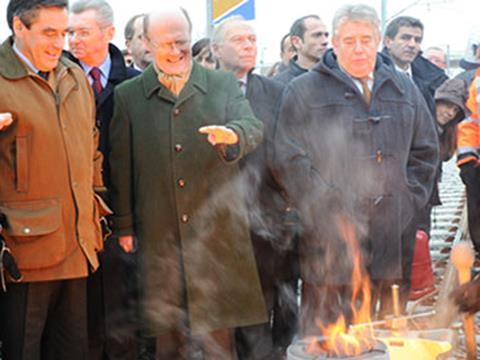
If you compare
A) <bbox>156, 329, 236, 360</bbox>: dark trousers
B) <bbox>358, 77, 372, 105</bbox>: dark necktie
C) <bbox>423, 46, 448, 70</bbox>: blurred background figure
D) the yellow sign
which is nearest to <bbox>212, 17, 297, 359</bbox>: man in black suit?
<bbox>156, 329, 236, 360</bbox>: dark trousers

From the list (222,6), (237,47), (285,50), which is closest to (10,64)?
(237,47)

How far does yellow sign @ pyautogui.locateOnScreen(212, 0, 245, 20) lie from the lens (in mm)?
9789

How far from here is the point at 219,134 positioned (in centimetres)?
433

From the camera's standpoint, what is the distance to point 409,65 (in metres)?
7.79

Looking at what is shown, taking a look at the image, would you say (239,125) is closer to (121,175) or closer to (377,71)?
(121,175)

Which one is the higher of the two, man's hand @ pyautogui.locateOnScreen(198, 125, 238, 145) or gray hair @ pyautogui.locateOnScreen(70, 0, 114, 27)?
gray hair @ pyautogui.locateOnScreen(70, 0, 114, 27)

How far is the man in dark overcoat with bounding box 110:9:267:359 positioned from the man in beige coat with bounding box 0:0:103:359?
0.45 meters

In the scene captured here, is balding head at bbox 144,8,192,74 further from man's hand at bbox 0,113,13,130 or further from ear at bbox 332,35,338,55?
man's hand at bbox 0,113,13,130

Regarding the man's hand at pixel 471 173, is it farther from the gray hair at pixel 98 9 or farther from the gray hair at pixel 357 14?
the gray hair at pixel 98 9

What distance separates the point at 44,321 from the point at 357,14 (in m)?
2.58

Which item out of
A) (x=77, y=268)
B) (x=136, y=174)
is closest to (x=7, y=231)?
(x=77, y=268)

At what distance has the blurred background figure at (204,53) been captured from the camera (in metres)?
6.95

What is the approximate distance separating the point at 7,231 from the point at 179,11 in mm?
1633

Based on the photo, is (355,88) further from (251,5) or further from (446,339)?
(251,5)
